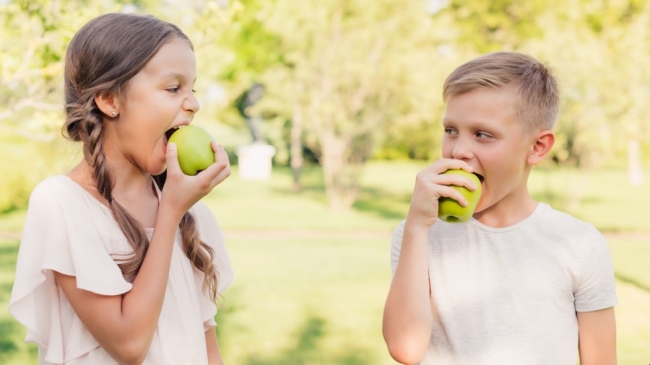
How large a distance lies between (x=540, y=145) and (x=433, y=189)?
504mm

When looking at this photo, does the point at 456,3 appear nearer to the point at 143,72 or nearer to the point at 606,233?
the point at 606,233

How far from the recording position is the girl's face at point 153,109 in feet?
6.81

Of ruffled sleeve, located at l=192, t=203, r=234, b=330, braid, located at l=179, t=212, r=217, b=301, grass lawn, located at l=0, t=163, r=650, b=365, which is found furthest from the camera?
grass lawn, located at l=0, t=163, r=650, b=365

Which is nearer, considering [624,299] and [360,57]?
[624,299]

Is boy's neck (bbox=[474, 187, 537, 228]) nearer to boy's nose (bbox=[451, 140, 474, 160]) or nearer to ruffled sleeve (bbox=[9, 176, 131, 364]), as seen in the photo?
boy's nose (bbox=[451, 140, 474, 160])

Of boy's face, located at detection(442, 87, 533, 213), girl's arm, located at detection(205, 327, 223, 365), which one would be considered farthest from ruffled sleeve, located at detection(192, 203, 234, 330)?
boy's face, located at detection(442, 87, 533, 213)

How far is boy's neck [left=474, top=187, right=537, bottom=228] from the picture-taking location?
2.29 metres

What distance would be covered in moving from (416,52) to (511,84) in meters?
14.4

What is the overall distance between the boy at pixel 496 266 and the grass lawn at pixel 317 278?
109 cm

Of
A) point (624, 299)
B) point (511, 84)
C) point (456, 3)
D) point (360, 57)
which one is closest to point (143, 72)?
point (511, 84)

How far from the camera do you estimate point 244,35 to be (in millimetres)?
32719

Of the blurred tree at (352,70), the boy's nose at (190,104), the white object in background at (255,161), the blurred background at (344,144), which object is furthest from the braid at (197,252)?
the white object in background at (255,161)

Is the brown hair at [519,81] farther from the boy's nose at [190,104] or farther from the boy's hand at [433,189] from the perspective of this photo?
the boy's nose at [190,104]

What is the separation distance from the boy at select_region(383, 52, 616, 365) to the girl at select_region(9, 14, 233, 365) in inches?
27.6
